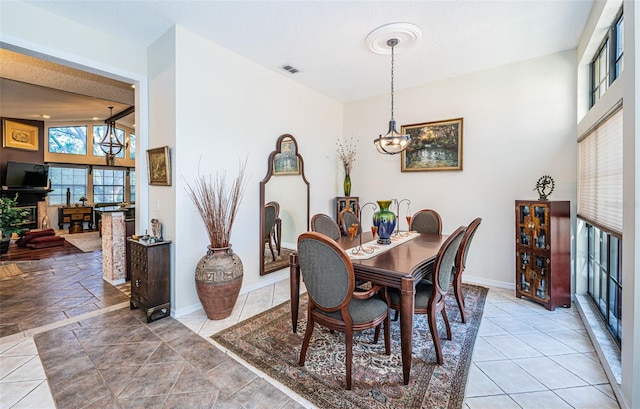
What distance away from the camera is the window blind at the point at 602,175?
2068mm

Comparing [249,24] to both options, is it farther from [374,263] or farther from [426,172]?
[426,172]

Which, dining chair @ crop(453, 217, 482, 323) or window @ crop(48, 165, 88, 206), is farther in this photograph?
window @ crop(48, 165, 88, 206)

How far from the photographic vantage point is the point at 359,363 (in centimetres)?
206

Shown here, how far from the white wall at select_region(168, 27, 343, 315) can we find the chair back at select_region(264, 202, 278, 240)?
0.43 ft

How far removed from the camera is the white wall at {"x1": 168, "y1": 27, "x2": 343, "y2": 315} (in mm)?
2869

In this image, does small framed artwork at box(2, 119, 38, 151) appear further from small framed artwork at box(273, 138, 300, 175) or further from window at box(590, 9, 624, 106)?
window at box(590, 9, 624, 106)

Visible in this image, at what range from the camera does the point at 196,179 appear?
118 inches

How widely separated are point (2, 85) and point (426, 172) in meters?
7.44

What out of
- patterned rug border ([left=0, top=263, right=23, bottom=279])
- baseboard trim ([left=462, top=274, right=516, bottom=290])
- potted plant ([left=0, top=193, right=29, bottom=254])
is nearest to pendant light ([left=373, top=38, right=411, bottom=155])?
baseboard trim ([left=462, top=274, right=516, bottom=290])

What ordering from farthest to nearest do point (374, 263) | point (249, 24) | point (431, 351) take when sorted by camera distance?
point (249, 24) → point (431, 351) → point (374, 263)

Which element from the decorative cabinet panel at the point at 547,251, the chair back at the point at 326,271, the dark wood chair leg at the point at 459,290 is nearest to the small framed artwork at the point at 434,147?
the decorative cabinet panel at the point at 547,251

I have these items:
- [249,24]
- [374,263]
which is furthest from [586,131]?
[249,24]

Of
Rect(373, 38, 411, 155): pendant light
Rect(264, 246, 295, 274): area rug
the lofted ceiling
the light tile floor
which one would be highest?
the lofted ceiling

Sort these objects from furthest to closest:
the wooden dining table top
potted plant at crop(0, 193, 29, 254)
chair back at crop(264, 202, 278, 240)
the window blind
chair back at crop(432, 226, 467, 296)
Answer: potted plant at crop(0, 193, 29, 254) → chair back at crop(264, 202, 278, 240) → the window blind → chair back at crop(432, 226, 467, 296) → the wooden dining table top
